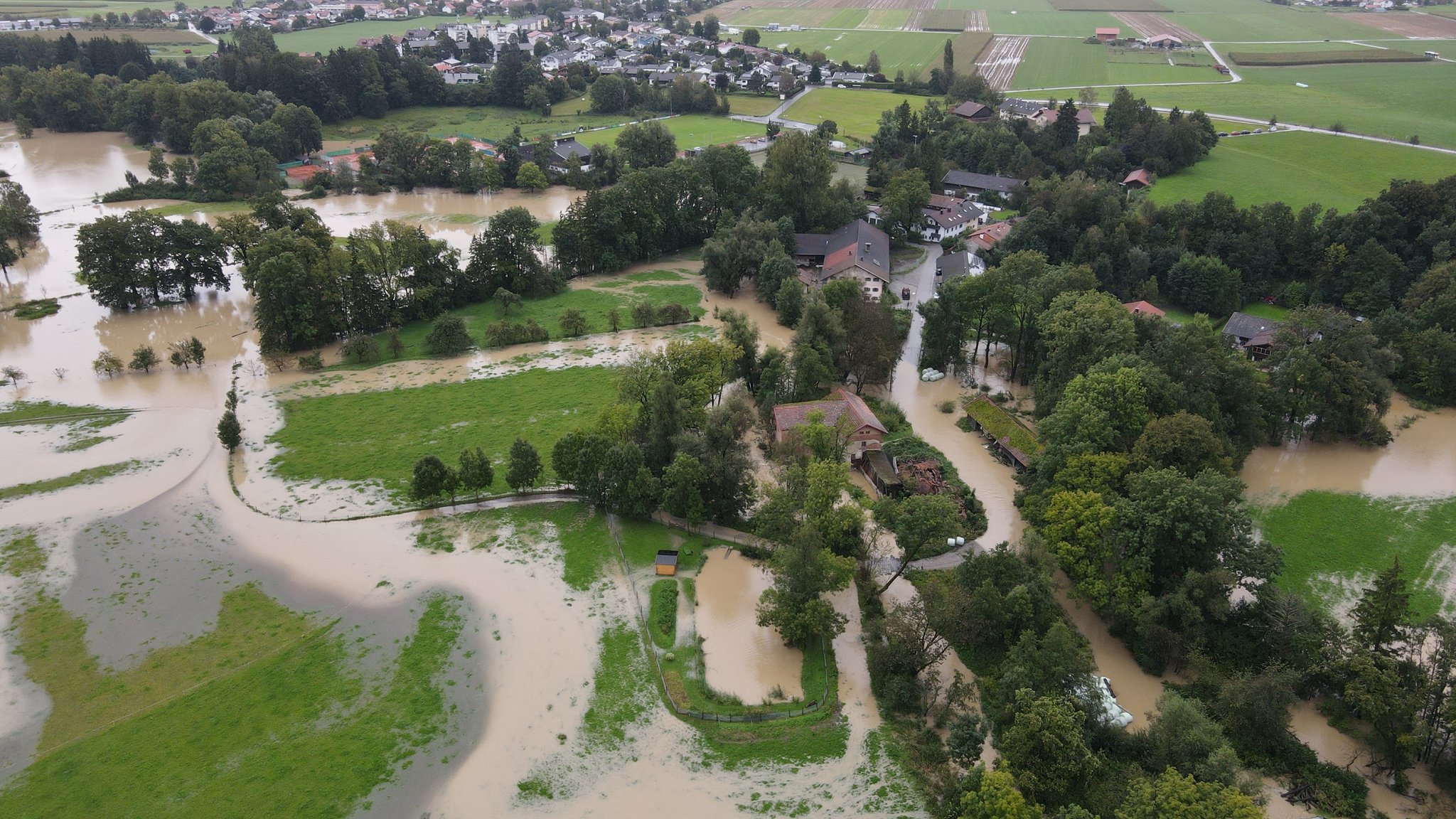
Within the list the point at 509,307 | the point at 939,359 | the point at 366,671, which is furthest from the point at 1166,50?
the point at 366,671

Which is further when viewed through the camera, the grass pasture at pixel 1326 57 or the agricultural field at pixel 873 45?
the agricultural field at pixel 873 45

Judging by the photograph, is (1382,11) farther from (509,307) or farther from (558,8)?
(509,307)

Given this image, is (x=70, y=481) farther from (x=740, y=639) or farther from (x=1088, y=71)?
(x=1088, y=71)

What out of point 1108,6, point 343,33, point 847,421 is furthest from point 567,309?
point 1108,6

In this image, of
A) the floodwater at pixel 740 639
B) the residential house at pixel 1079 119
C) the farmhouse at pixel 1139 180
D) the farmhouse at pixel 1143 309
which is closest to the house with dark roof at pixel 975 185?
the farmhouse at pixel 1139 180

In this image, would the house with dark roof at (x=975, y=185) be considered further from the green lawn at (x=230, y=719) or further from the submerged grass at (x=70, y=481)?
the submerged grass at (x=70, y=481)

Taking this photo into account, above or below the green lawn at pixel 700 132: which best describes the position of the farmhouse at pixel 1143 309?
below
